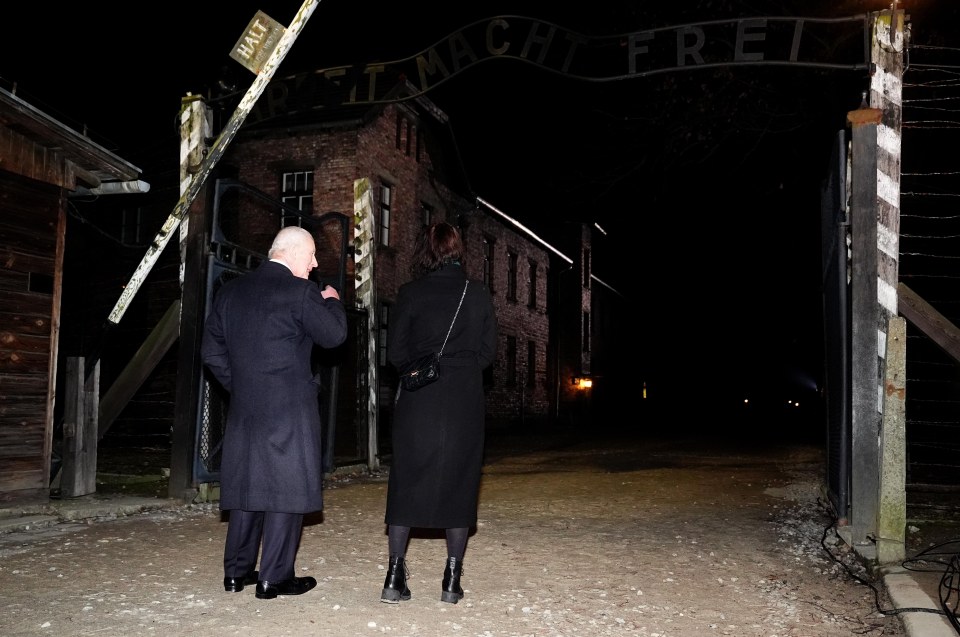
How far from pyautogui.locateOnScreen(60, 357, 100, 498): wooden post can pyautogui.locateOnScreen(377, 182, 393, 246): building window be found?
12901 mm

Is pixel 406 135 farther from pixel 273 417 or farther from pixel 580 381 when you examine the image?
pixel 273 417

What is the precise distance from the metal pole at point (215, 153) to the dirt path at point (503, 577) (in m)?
2.20

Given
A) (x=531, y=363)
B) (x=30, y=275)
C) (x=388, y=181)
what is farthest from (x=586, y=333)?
(x=30, y=275)

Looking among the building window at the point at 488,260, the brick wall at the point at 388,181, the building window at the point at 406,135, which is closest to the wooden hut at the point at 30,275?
the brick wall at the point at 388,181

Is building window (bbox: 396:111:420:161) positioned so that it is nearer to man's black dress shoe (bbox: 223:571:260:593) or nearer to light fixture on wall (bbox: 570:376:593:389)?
light fixture on wall (bbox: 570:376:593:389)

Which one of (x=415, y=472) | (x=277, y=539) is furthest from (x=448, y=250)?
(x=277, y=539)

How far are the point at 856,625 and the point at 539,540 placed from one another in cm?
263

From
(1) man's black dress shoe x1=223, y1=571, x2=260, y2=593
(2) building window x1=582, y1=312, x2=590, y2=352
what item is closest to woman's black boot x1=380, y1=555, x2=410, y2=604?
(1) man's black dress shoe x1=223, y1=571, x2=260, y2=593

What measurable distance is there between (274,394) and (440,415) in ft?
2.94

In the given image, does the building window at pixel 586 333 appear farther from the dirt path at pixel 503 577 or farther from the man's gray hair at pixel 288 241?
the man's gray hair at pixel 288 241

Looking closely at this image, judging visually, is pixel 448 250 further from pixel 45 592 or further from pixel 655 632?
pixel 45 592

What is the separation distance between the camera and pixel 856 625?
4027mm

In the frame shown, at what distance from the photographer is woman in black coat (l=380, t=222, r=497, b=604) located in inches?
167

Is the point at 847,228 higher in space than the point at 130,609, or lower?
higher
